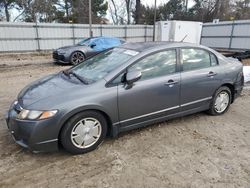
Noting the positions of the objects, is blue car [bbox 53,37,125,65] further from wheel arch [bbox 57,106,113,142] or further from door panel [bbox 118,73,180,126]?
wheel arch [bbox 57,106,113,142]

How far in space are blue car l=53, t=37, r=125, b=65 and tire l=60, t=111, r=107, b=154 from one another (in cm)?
776

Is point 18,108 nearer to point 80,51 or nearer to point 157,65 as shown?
point 157,65

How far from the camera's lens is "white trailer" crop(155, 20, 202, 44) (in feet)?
56.3

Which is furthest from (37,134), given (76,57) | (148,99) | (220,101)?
(76,57)

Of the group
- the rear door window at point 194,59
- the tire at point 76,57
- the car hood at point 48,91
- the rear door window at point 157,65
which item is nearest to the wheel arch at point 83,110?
the car hood at point 48,91

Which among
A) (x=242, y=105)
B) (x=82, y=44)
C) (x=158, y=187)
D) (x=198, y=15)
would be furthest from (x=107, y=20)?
(x=158, y=187)

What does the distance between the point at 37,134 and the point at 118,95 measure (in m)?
1.17

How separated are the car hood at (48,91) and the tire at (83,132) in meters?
0.36

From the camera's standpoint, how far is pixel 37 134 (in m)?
2.82

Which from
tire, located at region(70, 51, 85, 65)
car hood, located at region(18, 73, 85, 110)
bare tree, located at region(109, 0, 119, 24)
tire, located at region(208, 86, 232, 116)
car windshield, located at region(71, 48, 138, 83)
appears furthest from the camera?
bare tree, located at region(109, 0, 119, 24)

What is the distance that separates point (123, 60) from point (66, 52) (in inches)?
304

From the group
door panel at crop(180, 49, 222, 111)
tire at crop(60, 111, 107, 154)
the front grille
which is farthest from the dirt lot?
the front grille

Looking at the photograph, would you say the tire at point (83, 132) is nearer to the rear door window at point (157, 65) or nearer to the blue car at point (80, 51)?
the rear door window at point (157, 65)

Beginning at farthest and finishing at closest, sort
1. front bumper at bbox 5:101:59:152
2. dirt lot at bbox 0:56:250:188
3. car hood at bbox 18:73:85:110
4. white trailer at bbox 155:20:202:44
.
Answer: white trailer at bbox 155:20:202:44, car hood at bbox 18:73:85:110, front bumper at bbox 5:101:59:152, dirt lot at bbox 0:56:250:188
